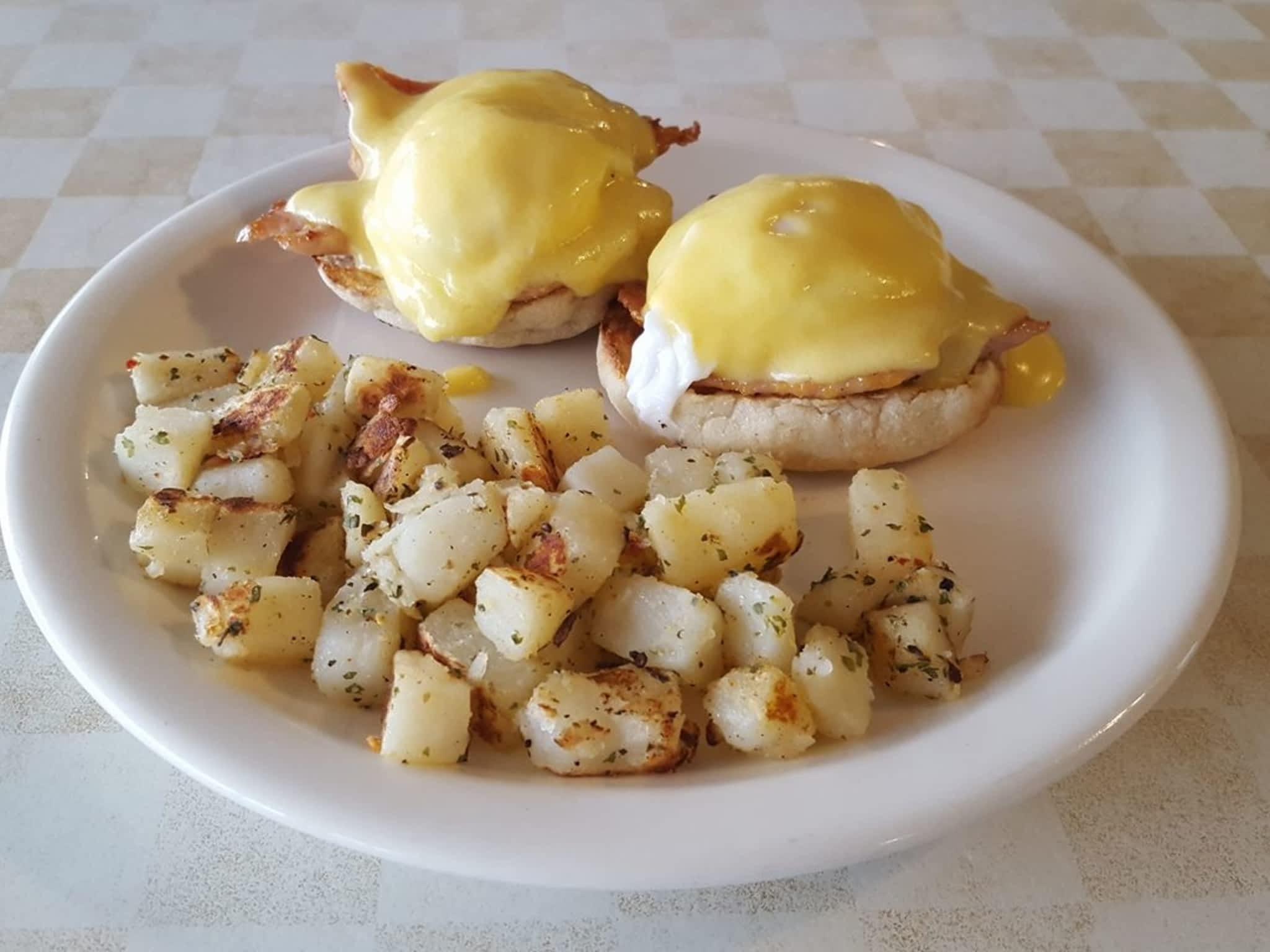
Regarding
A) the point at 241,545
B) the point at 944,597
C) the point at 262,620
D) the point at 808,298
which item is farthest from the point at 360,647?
the point at 808,298

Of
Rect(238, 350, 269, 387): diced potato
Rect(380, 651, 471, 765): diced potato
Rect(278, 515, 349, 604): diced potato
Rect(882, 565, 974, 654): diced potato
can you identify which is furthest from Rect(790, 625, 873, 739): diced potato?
Rect(238, 350, 269, 387): diced potato

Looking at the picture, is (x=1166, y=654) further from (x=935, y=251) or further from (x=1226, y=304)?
(x=1226, y=304)

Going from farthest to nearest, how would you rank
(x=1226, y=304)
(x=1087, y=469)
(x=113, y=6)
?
1. (x=113, y=6)
2. (x=1226, y=304)
3. (x=1087, y=469)

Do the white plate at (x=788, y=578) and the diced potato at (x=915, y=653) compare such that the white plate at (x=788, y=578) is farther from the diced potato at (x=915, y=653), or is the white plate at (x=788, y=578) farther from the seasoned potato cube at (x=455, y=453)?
the seasoned potato cube at (x=455, y=453)

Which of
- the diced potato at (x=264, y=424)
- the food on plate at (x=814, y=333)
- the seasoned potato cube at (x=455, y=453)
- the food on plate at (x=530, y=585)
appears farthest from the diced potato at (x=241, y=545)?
the food on plate at (x=814, y=333)

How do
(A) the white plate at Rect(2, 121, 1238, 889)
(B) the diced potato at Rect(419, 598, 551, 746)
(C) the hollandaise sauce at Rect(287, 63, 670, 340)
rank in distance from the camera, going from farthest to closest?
(C) the hollandaise sauce at Rect(287, 63, 670, 340)
(B) the diced potato at Rect(419, 598, 551, 746)
(A) the white plate at Rect(2, 121, 1238, 889)

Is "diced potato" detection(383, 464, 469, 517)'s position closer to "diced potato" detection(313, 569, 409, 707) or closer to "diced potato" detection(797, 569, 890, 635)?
"diced potato" detection(313, 569, 409, 707)

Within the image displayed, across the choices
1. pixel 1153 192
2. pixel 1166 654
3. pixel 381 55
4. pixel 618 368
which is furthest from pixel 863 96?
pixel 1166 654
